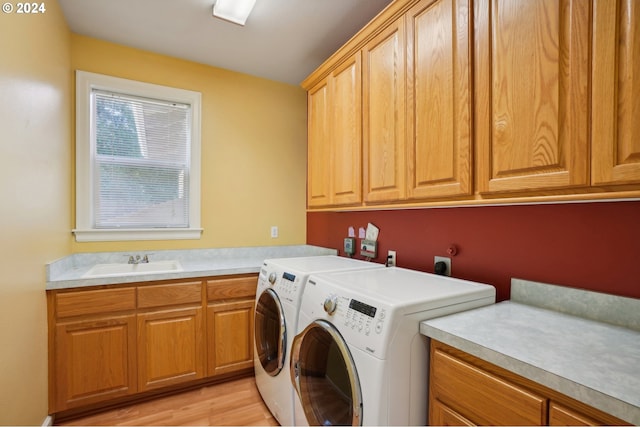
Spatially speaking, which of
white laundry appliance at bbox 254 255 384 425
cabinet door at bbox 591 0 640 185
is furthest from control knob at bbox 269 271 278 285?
cabinet door at bbox 591 0 640 185

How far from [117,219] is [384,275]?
82.3 inches

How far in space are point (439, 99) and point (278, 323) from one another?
146 cm

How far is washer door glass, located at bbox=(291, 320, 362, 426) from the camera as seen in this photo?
116cm

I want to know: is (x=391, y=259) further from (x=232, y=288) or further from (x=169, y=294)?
(x=169, y=294)

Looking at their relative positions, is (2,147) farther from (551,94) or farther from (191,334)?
(551,94)

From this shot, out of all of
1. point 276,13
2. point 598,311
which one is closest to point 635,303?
point 598,311

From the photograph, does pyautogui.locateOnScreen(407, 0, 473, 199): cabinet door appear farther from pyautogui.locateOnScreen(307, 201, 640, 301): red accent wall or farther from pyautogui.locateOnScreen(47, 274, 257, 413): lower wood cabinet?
pyautogui.locateOnScreen(47, 274, 257, 413): lower wood cabinet

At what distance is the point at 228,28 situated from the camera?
2.08m

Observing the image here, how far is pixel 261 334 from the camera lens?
1948 mm

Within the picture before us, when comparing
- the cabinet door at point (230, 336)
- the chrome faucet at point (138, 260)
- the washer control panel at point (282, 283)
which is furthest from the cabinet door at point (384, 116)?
the chrome faucet at point (138, 260)

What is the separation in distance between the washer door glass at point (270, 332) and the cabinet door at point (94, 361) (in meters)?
0.83

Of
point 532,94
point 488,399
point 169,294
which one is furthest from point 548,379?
point 169,294

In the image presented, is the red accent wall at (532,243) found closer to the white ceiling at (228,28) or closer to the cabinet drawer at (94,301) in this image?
the white ceiling at (228,28)

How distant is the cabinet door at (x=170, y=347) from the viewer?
77.7 inches
